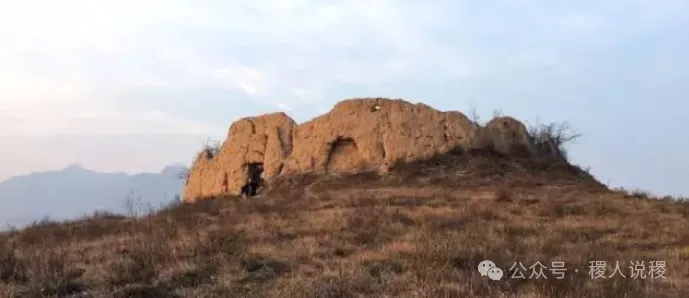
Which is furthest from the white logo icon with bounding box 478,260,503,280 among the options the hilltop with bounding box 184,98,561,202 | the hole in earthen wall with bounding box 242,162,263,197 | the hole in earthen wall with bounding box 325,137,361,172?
the hole in earthen wall with bounding box 242,162,263,197

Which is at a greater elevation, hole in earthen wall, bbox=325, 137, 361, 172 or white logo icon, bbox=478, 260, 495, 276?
hole in earthen wall, bbox=325, 137, 361, 172

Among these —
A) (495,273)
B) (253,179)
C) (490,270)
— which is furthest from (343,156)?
(495,273)

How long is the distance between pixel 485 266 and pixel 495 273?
0.33 metres

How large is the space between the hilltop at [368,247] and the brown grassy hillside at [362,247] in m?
0.03

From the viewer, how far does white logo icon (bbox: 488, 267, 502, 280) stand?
7627 mm

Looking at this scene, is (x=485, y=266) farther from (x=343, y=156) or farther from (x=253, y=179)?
(x=253, y=179)

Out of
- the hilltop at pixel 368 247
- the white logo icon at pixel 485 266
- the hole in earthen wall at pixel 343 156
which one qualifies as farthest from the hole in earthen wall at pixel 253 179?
the white logo icon at pixel 485 266

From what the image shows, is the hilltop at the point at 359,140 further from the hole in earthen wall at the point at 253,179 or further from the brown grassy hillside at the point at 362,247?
the brown grassy hillside at the point at 362,247

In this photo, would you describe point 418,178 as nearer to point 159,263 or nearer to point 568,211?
point 568,211

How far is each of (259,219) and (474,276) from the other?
8.04 m

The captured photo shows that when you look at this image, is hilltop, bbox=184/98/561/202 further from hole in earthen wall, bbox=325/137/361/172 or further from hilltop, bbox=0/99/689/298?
hilltop, bbox=0/99/689/298

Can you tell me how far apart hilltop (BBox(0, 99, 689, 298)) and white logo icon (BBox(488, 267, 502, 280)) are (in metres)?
0.13

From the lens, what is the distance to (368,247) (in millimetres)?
10336

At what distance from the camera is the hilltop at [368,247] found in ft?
24.2
